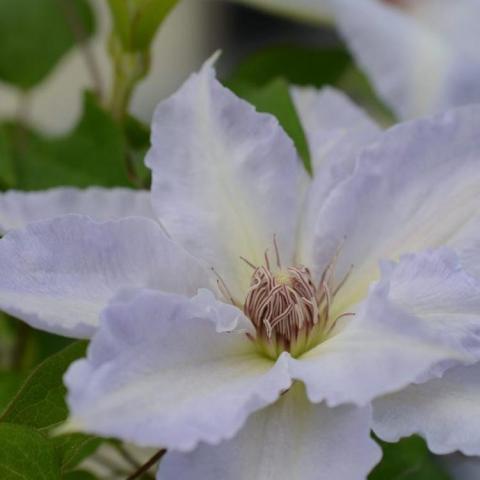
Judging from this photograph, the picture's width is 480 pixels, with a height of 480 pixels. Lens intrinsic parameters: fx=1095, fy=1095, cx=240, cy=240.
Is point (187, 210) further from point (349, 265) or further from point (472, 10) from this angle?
point (472, 10)

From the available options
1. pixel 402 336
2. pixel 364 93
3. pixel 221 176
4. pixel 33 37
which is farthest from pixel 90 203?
pixel 364 93

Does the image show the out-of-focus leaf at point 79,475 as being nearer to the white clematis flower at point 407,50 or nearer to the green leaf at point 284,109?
the green leaf at point 284,109

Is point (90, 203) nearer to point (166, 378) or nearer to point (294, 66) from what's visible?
point (166, 378)

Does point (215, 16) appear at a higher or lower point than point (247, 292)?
lower

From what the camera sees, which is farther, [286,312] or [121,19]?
[121,19]

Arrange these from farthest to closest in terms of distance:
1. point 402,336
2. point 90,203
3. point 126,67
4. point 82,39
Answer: point 82,39, point 126,67, point 90,203, point 402,336

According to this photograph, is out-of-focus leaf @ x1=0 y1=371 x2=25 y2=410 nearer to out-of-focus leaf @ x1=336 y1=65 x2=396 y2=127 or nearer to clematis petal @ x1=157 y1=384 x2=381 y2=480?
clematis petal @ x1=157 y1=384 x2=381 y2=480

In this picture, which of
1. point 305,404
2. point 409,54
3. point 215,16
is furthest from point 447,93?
point 215,16
